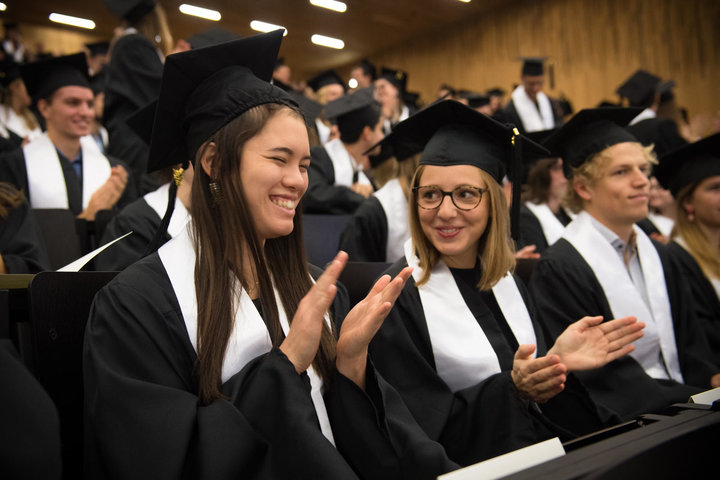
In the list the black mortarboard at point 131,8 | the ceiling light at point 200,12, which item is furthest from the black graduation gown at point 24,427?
the ceiling light at point 200,12

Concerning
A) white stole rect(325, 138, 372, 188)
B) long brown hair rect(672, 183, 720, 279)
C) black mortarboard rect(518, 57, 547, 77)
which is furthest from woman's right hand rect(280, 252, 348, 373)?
black mortarboard rect(518, 57, 547, 77)

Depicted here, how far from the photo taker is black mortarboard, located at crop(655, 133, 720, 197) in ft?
12.8

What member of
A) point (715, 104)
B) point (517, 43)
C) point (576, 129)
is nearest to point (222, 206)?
point (576, 129)

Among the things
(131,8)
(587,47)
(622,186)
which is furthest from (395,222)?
(587,47)

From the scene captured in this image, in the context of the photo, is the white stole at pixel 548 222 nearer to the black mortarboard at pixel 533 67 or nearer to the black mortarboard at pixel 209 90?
the black mortarboard at pixel 209 90

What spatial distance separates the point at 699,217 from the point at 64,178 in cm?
450

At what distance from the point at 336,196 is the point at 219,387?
3708 millimetres

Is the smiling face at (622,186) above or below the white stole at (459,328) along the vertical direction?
above

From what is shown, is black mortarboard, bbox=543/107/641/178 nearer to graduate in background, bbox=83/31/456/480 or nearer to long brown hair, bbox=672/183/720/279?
long brown hair, bbox=672/183/720/279

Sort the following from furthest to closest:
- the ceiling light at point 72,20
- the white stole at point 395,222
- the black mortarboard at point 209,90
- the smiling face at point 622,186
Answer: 1. the ceiling light at point 72,20
2. the white stole at point 395,222
3. the smiling face at point 622,186
4. the black mortarboard at point 209,90

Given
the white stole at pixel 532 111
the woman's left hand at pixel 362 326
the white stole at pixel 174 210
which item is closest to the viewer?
the woman's left hand at pixel 362 326

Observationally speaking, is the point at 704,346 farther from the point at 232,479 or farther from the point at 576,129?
the point at 232,479

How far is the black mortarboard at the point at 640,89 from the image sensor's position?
8.66 metres

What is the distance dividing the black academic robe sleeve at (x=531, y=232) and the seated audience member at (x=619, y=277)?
112 centimetres
